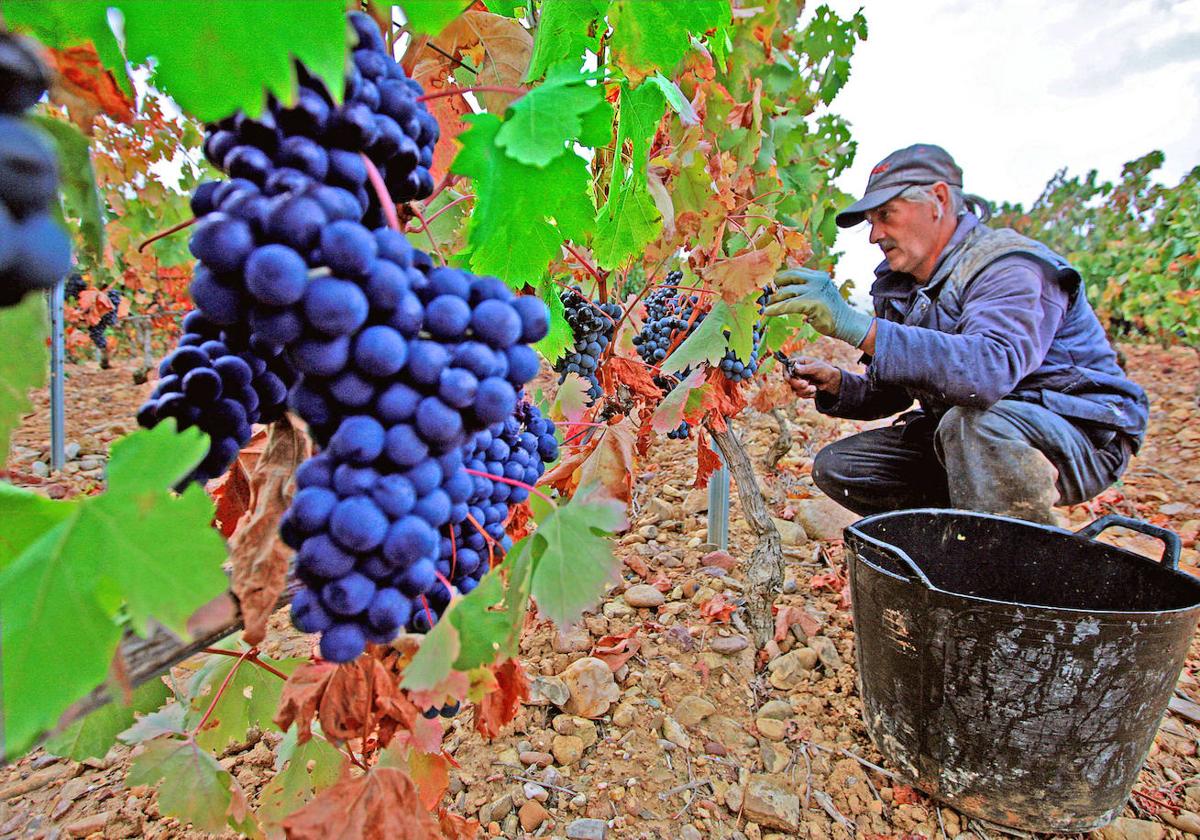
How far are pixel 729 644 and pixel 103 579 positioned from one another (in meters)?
2.40

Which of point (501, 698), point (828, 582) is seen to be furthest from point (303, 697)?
point (828, 582)

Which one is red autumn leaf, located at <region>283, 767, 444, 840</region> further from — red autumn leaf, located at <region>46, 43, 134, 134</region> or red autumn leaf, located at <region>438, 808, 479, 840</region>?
red autumn leaf, located at <region>46, 43, 134, 134</region>

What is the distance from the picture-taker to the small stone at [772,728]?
2.21m

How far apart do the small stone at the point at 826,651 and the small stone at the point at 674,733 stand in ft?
2.50

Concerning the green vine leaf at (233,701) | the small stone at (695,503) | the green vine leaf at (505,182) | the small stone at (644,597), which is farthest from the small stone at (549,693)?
the small stone at (695,503)

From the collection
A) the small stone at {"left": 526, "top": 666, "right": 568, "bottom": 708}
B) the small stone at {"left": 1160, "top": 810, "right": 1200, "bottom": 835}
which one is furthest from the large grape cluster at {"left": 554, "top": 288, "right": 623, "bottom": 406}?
the small stone at {"left": 1160, "top": 810, "right": 1200, "bottom": 835}

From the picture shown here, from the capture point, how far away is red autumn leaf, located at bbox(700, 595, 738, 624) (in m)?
2.78

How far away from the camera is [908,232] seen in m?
3.21

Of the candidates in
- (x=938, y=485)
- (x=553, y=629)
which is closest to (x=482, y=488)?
(x=553, y=629)

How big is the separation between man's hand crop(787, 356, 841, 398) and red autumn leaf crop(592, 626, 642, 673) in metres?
1.46

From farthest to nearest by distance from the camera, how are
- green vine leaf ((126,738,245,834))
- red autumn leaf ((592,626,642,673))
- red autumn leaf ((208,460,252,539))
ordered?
red autumn leaf ((592,626,642,673)) → green vine leaf ((126,738,245,834)) → red autumn leaf ((208,460,252,539))

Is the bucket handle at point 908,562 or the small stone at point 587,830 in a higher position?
the bucket handle at point 908,562

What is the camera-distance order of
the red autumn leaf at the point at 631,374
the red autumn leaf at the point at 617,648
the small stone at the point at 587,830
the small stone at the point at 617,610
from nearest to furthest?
the small stone at the point at 587,830 < the red autumn leaf at the point at 631,374 < the red autumn leaf at the point at 617,648 < the small stone at the point at 617,610

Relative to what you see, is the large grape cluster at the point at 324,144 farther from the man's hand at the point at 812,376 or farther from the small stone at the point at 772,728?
the man's hand at the point at 812,376
